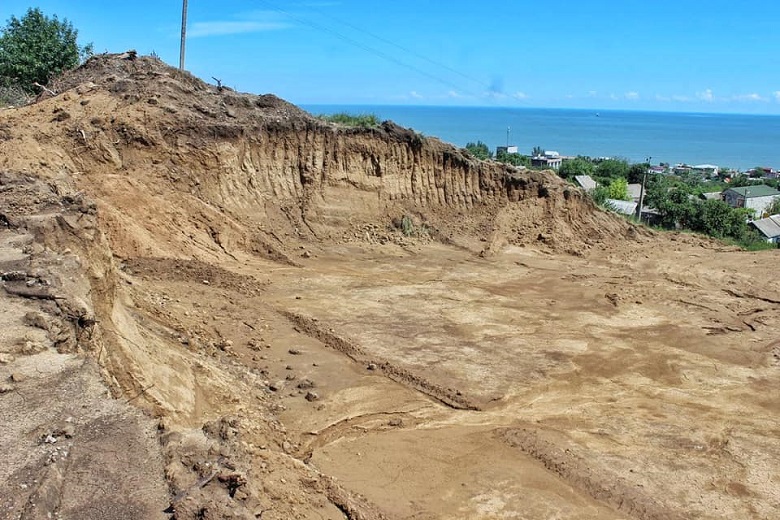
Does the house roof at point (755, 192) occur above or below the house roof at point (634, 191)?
above

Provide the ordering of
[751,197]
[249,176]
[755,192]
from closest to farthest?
[249,176]
[751,197]
[755,192]

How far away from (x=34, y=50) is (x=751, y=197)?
54.3 meters

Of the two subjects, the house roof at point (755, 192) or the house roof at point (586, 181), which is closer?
the house roof at point (586, 181)

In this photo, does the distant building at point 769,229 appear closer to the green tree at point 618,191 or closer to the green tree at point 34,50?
the green tree at point 618,191

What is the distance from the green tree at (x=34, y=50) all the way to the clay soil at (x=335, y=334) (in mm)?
6455

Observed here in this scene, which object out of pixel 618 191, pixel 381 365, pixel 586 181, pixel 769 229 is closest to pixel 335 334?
pixel 381 365

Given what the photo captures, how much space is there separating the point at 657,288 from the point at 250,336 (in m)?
12.0

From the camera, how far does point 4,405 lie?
560cm

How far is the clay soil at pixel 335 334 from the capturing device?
6.07 metres

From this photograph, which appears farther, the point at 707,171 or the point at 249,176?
the point at 707,171

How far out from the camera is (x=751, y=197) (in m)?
55.7

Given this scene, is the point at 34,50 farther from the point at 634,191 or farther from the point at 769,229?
the point at 634,191

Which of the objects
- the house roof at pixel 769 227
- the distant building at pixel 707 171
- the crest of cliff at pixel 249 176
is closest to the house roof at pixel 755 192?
the house roof at pixel 769 227

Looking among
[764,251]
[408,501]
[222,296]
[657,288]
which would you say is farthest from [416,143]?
[408,501]
